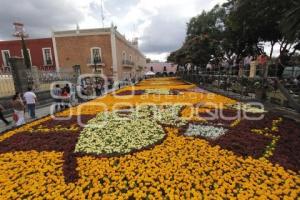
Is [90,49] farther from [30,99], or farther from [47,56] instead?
[30,99]

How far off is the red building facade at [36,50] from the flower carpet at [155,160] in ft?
108

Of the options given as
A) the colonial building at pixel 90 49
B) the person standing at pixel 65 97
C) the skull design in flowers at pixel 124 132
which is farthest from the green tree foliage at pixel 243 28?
the colonial building at pixel 90 49

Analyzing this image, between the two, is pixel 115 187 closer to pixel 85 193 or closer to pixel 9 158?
pixel 85 193

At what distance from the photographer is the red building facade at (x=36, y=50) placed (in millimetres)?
35844

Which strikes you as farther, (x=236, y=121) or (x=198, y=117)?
(x=198, y=117)

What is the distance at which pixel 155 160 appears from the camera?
4.50 m

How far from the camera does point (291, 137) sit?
5.60 metres

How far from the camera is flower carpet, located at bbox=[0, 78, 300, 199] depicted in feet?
11.4

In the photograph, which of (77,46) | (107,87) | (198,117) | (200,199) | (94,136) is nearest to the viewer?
(200,199)

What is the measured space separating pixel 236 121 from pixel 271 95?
387 centimetres

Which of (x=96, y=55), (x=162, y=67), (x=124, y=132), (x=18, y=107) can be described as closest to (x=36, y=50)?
(x=96, y=55)

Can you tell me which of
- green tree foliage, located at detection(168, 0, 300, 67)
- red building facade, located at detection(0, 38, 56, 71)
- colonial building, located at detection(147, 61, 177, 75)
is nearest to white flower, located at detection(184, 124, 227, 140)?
green tree foliage, located at detection(168, 0, 300, 67)

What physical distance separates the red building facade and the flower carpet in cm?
3278

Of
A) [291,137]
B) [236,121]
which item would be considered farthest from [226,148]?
[236,121]
